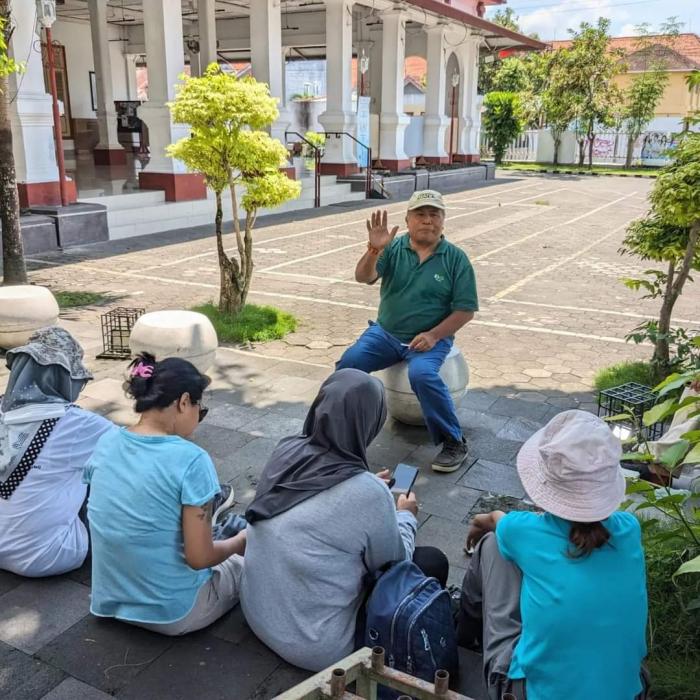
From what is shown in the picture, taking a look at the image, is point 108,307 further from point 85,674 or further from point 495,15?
point 495,15

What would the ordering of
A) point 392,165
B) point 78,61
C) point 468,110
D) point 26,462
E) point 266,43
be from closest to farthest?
point 26,462 → point 266,43 → point 392,165 → point 78,61 → point 468,110

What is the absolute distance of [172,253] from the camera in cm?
1086

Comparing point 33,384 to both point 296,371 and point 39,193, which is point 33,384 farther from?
point 39,193

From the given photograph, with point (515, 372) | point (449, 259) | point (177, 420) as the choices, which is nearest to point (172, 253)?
point (515, 372)

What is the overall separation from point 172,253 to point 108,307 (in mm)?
3312

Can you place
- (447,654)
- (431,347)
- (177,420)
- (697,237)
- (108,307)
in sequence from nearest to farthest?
(447,654) → (177,420) → (431,347) → (697,237) → (108,307)

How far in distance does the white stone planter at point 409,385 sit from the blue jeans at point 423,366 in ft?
0.23

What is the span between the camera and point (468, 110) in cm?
2575

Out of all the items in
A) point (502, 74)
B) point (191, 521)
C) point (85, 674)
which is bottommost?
point (85, 674)

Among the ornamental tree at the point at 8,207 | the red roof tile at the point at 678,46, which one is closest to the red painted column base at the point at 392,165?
the ornamental tree at the point at 8,207

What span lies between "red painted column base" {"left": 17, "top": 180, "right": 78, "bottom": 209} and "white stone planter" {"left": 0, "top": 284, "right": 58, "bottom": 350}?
5290 millimetres

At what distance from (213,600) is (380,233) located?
2516mm

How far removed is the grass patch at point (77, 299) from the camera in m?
7.77


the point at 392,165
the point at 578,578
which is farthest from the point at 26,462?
the point at 392,165
